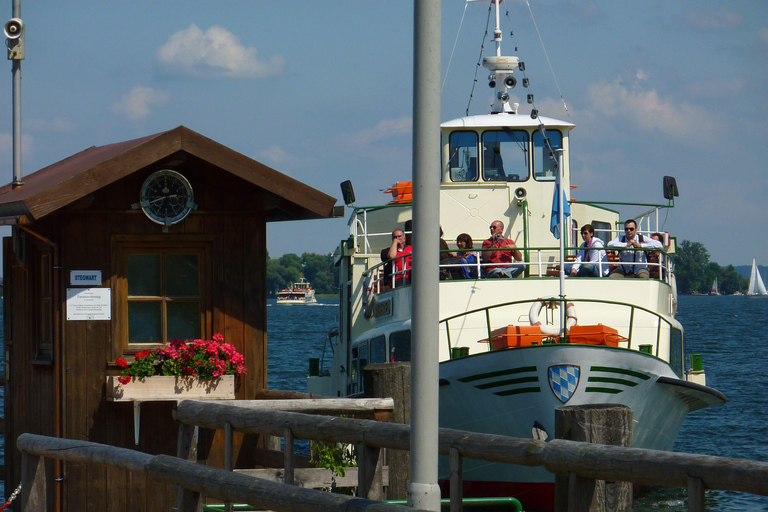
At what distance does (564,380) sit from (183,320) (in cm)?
538

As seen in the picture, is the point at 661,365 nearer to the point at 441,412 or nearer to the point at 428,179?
the point at 441,412

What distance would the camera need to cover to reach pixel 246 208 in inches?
365

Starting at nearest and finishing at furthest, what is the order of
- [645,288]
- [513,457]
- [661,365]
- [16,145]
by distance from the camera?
[513,457] → [16,145] → [661,365] → [645,288]

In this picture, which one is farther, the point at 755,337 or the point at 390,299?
the point at 755,337

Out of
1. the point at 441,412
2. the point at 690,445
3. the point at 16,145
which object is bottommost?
the point at 690,445

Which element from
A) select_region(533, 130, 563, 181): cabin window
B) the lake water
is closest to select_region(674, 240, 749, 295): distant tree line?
the lake water

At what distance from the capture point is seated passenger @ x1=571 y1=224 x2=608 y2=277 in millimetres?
15013

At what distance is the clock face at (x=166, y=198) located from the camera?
29.3 ft

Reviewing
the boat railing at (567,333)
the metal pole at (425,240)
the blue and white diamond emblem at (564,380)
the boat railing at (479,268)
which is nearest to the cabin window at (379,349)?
the boat railing at (479,268)

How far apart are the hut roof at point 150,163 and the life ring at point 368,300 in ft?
23.9

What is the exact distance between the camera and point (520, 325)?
14523 mm

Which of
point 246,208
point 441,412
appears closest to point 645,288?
point 441,412

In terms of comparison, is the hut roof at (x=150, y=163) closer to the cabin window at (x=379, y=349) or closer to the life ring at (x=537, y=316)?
the life ring at (x=537, y=316)

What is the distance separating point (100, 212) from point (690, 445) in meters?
19.6
